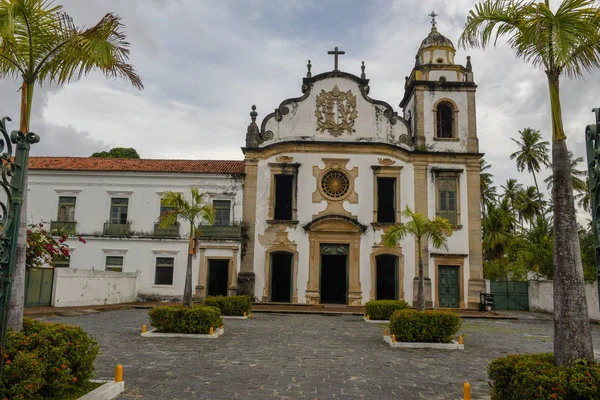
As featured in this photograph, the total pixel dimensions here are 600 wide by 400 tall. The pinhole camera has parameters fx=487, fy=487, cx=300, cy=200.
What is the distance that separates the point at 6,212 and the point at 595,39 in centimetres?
699

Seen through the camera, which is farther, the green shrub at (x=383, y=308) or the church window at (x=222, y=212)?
the church window at (x=222, y=212)

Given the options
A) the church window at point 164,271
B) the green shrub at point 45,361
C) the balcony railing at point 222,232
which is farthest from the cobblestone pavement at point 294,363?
the church window at point 164,271

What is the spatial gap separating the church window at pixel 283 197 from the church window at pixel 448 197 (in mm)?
7284

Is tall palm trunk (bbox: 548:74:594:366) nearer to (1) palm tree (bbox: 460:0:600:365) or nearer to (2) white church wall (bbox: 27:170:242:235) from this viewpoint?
(1) palm tree (bbox: 460:0:600:365)

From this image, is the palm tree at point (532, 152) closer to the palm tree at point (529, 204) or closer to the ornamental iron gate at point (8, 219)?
the palm tree at point (529, 204)

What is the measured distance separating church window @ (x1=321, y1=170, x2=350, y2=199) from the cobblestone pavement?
9.90 metres

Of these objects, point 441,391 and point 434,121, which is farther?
point 434,121

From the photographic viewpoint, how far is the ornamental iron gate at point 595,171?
4371 mm

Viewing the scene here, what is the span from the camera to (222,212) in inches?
960

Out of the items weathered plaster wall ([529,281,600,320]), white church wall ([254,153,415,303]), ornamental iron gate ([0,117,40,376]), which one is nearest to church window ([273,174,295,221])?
white church wall ([254,153,415,303])

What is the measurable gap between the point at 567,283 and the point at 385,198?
736 inches

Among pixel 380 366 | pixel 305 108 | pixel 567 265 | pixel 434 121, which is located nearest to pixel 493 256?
pixel 434 121

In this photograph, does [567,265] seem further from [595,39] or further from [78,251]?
[78,251]

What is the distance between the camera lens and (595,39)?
6.14 meters
